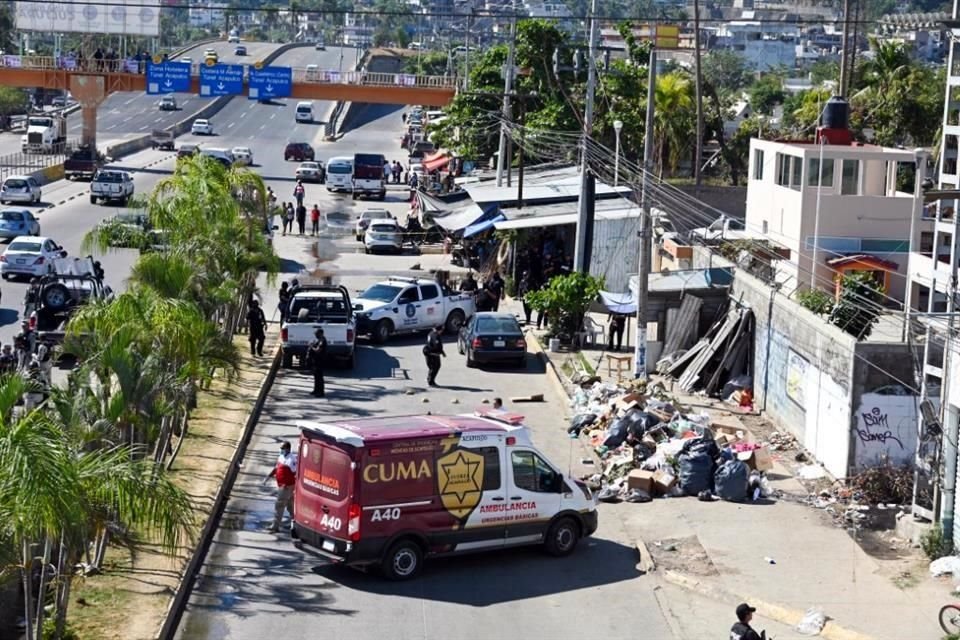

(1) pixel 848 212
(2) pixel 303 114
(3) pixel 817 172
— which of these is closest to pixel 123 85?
(2) pixel 303 114

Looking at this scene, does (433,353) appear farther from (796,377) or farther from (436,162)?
(436,162)

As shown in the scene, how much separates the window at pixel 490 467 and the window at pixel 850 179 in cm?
2066

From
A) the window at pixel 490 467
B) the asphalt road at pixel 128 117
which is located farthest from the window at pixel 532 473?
the asphalt road at pixel 128 117

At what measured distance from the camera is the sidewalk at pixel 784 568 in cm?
1778

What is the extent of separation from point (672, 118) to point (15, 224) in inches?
1239

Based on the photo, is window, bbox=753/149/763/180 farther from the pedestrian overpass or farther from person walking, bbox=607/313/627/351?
the pedestrian overpass

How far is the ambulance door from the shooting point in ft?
63.8

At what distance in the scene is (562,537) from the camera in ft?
66.0

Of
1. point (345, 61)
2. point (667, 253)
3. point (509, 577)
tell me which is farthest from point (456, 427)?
point (345, 61)

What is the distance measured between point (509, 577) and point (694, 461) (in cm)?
494

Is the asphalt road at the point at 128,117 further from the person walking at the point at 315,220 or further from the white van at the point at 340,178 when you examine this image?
the person walking at the point at 315,220

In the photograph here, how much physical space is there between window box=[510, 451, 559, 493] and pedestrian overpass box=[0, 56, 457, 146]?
67.6 metres

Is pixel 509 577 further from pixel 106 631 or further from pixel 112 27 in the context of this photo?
pixel 112 27

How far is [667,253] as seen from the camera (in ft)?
137
